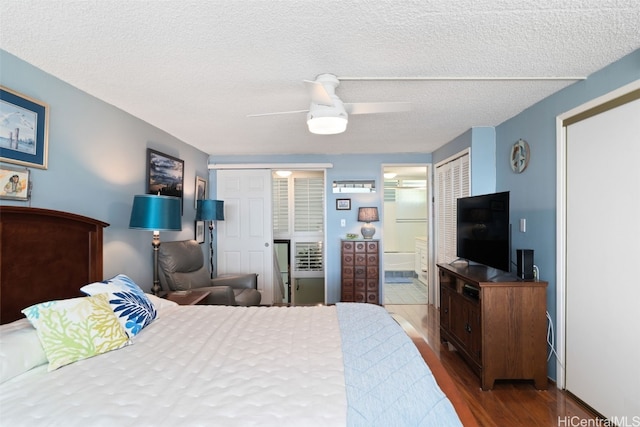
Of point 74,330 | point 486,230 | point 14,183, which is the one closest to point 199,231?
point 14,183

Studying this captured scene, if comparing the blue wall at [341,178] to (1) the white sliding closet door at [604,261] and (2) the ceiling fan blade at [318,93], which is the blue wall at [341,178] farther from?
(2) the ceiling fan blade at [318,93]

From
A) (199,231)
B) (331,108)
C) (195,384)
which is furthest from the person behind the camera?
(199,231)

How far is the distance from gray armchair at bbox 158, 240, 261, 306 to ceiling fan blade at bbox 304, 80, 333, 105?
2097 mm

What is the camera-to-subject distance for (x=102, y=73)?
81.2 inches

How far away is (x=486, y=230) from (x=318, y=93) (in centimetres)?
193

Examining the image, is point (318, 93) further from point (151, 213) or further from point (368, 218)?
point (368, 218)

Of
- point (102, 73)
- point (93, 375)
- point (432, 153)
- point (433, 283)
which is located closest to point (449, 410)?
point (93, 375)

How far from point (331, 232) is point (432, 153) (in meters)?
1.94

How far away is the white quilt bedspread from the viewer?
1.02m

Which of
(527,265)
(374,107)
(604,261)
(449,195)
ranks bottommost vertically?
(527,265)

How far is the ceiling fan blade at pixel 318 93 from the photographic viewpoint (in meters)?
1.73

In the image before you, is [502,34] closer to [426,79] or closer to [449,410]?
[426,79]

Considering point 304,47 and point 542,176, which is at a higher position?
point 304,47

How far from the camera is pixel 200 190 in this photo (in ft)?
14.7
